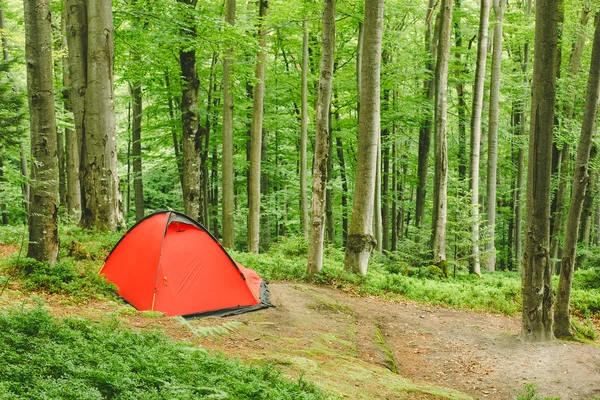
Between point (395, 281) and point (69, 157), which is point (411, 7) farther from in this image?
point (69, 157)

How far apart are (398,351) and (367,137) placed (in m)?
5.02

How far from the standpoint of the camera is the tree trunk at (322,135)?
10961 mm

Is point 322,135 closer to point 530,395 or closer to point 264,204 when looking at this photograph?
point 530,395

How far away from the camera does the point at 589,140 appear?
8266mm

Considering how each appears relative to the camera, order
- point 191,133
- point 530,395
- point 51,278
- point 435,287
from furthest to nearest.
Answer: point 191,133, point 435,287, point 51,278, point 530,395

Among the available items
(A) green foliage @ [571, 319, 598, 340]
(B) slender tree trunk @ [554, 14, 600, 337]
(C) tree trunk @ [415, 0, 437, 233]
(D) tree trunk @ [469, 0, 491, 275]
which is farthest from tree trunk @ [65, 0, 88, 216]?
(C) tree trunk @ [415, 0, 437, 233]

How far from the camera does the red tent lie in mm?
7867

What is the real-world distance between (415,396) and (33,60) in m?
6.38

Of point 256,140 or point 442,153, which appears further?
point 256,140

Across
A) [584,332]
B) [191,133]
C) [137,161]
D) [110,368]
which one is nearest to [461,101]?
[191,133]

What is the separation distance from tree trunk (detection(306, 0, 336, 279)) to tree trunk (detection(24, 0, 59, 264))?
5.84 meters

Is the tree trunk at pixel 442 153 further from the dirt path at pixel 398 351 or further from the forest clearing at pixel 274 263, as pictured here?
the dirt path at pixel 398 351

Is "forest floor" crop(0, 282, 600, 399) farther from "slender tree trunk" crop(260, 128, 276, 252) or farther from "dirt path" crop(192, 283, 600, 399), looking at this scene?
"slender tree trunk" crop(260, 128, 276, 252)

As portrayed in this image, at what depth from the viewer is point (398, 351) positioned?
26.6ft
